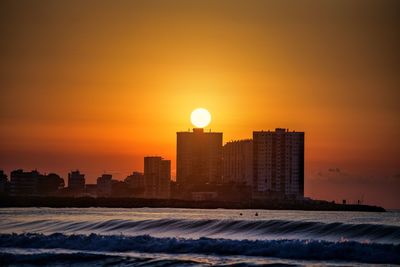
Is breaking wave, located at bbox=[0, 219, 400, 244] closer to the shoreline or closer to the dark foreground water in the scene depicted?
the dark foreground water

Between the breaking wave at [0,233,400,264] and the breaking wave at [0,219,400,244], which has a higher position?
the breaking wave at [0,219,400,244]

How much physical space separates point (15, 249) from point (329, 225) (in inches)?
639

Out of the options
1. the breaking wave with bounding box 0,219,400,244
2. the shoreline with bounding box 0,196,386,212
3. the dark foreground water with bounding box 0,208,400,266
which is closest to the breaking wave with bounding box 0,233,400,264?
the dark foreground water with bounding box 0,208,400,266

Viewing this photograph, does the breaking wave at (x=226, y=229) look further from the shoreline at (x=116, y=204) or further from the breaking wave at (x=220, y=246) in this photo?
the shoreline at (x=116, y=204)

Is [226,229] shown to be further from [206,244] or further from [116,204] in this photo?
[116,204]

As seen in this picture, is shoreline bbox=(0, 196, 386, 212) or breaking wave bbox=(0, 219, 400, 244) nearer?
breaking wave bbox=(0, 219, 400, 244)

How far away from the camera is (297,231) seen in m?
41.4

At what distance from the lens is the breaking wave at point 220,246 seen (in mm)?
32272

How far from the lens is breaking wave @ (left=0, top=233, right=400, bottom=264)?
32272 millimetres

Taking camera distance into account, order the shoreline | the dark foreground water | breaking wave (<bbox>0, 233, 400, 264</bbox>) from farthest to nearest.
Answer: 1. the shoreline
2. breaking wave (<bbox>0, 233, 400, 264</bbox>)
3. the dark foreground water

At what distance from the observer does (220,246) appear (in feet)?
115

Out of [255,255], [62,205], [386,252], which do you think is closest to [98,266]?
[255,255]

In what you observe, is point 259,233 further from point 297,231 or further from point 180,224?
point 180,224

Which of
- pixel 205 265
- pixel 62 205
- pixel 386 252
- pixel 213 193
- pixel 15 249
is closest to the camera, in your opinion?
pixel 205 265
